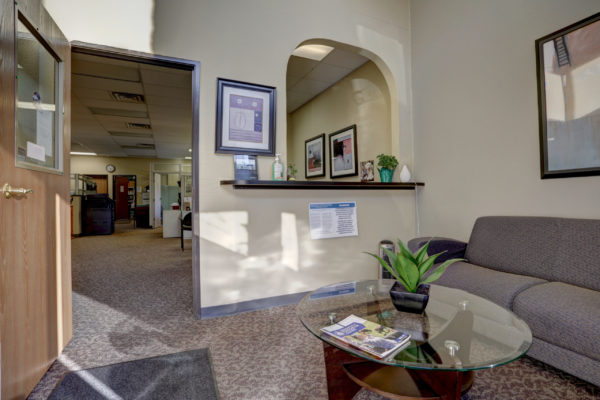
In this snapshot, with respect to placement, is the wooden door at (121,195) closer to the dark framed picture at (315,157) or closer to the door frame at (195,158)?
the dark framed picture at (315,157)

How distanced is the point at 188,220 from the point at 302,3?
4454 millimetres

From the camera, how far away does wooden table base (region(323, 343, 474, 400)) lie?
112 cm

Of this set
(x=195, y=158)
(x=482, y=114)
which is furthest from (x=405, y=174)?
(x=195, y=158)

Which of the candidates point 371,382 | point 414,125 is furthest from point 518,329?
point 414,125

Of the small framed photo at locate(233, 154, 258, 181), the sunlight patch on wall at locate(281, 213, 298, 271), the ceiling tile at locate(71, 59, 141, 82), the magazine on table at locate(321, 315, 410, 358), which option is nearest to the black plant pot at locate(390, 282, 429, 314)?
the magazine on table at locate(321, 315, 410, 358)

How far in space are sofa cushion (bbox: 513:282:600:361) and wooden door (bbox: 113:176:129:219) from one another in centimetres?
1357

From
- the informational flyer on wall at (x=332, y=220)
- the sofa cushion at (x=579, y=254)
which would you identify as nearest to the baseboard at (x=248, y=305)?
the informational flyer on wall at (x=332, y=220)

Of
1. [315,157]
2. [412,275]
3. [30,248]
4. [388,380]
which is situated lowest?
[388,380]

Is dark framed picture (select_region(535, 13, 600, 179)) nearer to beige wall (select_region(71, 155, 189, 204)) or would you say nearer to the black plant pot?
the black plant pot

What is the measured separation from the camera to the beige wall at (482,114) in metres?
2.23

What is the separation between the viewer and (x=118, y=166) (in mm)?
11953

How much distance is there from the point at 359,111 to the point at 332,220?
2.08 m

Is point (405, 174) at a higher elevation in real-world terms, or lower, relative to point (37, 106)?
lower

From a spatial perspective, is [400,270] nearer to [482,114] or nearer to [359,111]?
[482,114]
